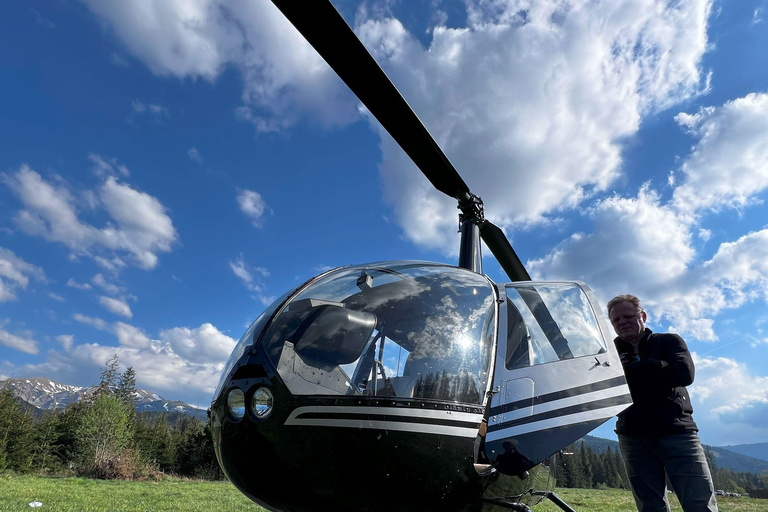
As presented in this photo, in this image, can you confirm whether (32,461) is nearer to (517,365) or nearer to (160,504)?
(160,504)

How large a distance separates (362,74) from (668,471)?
3.77 m

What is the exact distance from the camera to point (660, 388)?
125 inches

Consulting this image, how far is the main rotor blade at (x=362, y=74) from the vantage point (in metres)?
2.64

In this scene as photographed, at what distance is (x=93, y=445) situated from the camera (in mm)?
39500

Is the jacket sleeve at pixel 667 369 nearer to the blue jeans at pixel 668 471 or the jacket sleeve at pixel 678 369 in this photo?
the jacket sleeve at pixel 678 369

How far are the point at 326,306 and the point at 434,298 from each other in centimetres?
69

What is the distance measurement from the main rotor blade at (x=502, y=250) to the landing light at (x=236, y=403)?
13.0 feet

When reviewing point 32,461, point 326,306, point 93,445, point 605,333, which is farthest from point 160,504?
point 32,461

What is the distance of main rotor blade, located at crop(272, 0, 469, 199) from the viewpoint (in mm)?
2643

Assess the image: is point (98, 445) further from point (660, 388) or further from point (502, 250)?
point (660, 388)

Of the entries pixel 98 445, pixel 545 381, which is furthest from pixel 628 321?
pixel 98 445

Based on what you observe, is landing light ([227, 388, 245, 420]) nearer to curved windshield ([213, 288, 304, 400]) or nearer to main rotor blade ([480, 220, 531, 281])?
curved windshield ([213, 288, 304, 400])

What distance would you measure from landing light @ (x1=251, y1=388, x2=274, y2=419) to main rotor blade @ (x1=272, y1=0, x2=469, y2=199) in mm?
2250

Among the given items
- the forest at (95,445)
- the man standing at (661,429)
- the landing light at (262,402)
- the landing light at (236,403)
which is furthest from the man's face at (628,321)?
the forest at (95,445)
